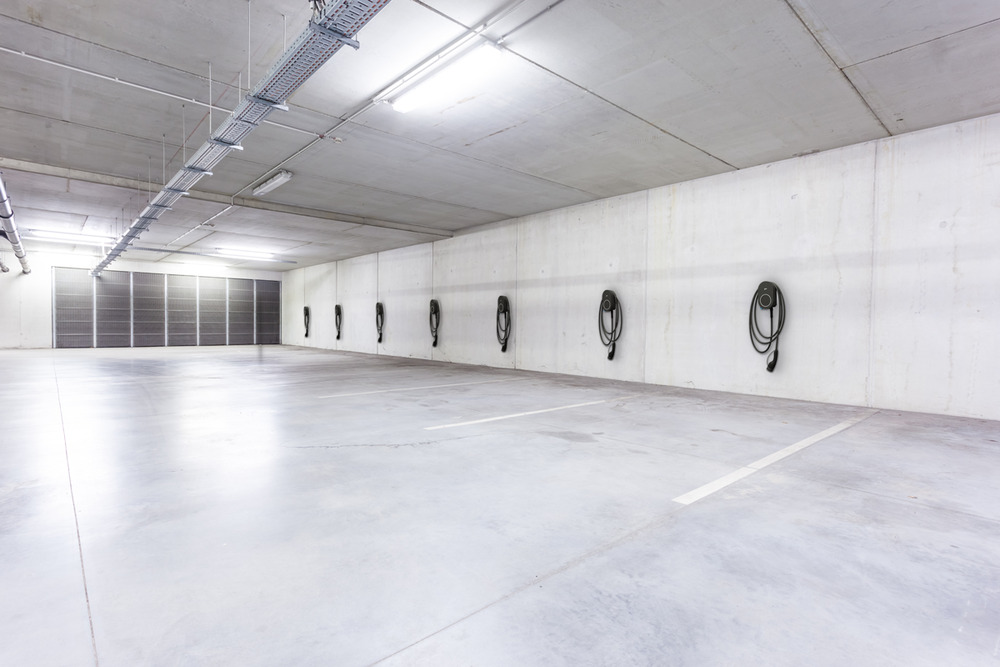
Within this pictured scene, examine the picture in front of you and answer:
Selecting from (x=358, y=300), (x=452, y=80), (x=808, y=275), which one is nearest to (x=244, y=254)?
(x=358, y=300)

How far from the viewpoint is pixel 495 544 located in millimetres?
2215

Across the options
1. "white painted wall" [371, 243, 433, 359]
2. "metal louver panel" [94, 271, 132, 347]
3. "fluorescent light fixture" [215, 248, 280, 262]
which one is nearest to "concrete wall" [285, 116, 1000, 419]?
"white painted wall" [371, 243, 433, 359]

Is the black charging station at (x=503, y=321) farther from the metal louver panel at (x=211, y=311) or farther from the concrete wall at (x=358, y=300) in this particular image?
the metal louver panel at (x=211, y=311)

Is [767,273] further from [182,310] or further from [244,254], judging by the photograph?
[182,310]

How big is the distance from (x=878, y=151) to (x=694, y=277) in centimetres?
269

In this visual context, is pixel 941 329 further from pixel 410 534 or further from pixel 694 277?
pixel 410 534

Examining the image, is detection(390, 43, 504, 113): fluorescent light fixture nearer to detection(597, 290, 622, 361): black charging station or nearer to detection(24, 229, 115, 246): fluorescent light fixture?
detection(597, 290, 622, 361): black charging station

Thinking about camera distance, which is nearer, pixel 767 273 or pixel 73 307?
pixel 767 273

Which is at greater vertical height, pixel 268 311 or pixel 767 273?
pixel 767 273

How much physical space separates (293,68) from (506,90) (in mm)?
2119

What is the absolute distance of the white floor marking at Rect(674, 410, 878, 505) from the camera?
285 centimetres

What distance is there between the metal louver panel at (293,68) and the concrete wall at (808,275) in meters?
6.06

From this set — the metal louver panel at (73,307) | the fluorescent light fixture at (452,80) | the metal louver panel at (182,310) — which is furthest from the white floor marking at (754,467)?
the metal louver panel at (73,307)

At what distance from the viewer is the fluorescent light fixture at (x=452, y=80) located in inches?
165
